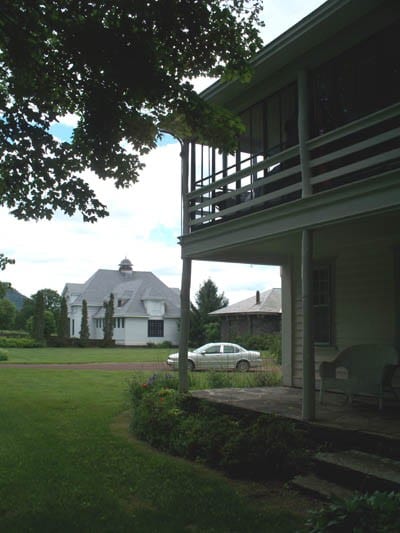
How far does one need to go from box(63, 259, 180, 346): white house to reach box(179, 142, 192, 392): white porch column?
40.7 meters

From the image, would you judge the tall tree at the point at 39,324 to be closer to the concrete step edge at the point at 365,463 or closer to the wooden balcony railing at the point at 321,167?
the wooden balcony railing at the point at 321,167

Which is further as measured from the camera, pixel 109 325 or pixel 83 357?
pixel 109 325

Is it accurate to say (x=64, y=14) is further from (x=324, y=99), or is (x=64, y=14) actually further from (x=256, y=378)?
(x=256, y=378)

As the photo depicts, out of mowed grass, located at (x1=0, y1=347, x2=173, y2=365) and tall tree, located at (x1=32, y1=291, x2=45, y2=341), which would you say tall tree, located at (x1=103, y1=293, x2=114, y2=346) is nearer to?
tall tree, located at (x1=32, y1=291, x2=45, y2=341)

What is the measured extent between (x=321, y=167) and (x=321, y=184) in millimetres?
363

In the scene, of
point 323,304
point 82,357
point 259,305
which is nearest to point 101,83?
point 323,304

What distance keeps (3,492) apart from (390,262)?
7.42 m

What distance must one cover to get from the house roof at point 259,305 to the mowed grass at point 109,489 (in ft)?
94.0

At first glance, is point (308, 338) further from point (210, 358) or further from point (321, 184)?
point (210, 358)

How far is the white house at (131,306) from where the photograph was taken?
5178cm

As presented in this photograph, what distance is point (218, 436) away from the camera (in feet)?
24.7

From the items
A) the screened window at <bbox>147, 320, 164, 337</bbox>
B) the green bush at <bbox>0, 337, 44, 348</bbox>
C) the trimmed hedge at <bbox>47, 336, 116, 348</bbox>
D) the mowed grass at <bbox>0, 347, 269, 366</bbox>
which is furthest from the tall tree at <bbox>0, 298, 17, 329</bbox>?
the mowed grass at <bbox>0, 347, 269, 366</bbox>

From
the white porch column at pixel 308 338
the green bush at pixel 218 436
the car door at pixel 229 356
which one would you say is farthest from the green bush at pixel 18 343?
the white porch column at pixel 308 338

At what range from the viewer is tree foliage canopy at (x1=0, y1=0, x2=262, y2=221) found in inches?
242
